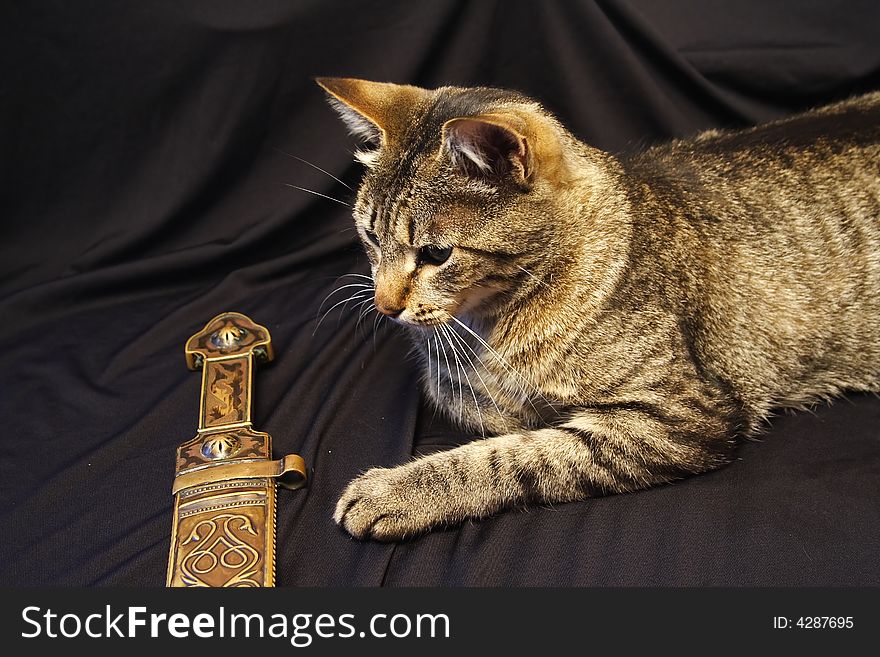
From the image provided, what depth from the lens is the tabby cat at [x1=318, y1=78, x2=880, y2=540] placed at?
→ 4.23ft

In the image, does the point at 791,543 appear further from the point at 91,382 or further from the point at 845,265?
the point at 91,382

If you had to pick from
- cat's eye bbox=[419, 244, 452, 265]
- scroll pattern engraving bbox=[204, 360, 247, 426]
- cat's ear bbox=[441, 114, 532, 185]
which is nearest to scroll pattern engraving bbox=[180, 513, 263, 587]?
scroll pattern engraving bbox=[204, 360, 247, 426]

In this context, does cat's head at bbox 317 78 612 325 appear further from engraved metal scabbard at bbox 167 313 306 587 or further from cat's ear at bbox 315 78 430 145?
engraved metal scabbard at bbox 167 313 306 587

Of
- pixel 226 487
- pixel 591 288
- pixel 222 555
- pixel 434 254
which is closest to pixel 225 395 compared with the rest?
pixel 226 487

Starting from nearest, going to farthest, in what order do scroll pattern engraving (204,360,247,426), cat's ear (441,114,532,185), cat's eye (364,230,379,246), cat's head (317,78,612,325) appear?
1. cat's ear (441,114,532,185)
2. cat's head (317,78,612,325)
3. cat's eye (364,230,379,246)
4. scroll pattern engraving (204,360,247,426)

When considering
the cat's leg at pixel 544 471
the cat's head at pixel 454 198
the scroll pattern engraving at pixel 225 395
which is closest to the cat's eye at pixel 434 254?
the cat's head at pixel 454 198

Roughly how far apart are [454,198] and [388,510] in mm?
498

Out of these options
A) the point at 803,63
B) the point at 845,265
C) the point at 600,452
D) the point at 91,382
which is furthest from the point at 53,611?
the point at 803,63

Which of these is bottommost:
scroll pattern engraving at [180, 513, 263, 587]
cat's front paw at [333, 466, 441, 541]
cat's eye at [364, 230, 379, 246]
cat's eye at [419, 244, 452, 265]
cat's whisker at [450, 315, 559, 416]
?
scroll pattern engraving at [180, 513, 263, 587]

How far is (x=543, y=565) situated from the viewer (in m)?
1.25

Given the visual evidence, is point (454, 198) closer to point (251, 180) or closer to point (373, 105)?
point (373, 105)

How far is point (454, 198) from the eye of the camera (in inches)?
49.8

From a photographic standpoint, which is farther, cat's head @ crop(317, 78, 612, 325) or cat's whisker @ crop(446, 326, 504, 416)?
cat's whisker @ crop(446, 326, 504, 416)

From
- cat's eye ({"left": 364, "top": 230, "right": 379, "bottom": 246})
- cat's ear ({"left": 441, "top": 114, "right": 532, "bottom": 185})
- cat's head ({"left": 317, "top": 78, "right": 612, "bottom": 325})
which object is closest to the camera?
cat's ear ({"left": 441, "top": 114, "right": 532, "bottom": 185})
